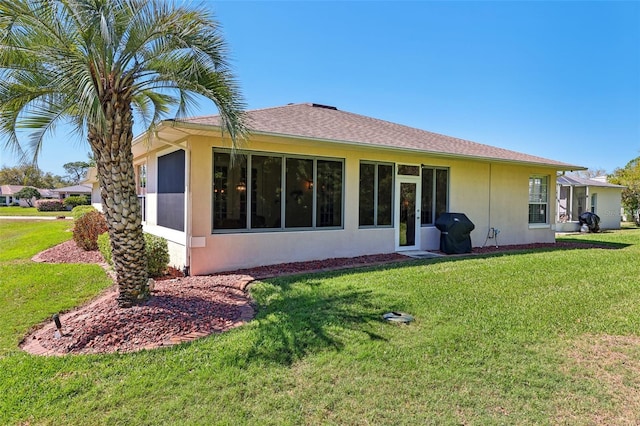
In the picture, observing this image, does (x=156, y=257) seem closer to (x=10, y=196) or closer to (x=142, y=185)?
(x=142, y=185)

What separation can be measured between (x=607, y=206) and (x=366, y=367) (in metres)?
29.0

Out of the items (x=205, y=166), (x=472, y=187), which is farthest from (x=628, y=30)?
(x=205, y=166)

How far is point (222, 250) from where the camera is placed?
27.3ft

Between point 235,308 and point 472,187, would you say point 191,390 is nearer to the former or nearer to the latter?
point 235,308

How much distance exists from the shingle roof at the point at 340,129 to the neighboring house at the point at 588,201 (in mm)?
12517

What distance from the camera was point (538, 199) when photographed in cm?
1442

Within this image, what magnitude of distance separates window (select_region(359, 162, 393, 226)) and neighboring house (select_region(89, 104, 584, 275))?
3cm

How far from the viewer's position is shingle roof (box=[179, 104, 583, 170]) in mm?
8750

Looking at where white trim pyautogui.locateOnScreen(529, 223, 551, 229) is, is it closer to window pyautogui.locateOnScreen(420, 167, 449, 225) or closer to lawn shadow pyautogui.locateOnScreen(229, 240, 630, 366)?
window pyautogui.locateOnScreen(420, 167, 449, 225)

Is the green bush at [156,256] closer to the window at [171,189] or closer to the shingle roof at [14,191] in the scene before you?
the window at [171,189]

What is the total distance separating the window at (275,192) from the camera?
838cm

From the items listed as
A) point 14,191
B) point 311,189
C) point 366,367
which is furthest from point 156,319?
point 14,191

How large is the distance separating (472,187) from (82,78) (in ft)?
37.3

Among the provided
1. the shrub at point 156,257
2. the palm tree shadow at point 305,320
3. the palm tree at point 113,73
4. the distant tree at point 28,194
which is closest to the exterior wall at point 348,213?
the shrub at point 156,257
